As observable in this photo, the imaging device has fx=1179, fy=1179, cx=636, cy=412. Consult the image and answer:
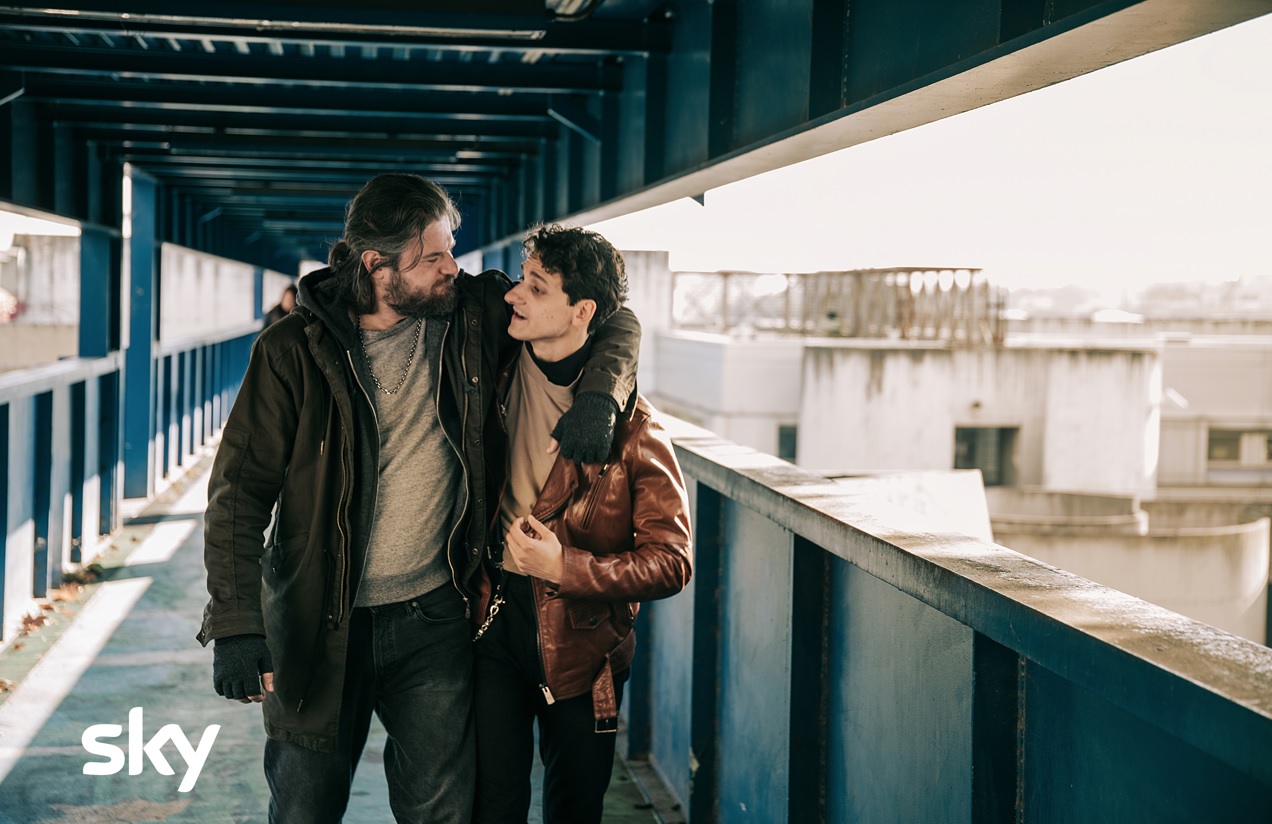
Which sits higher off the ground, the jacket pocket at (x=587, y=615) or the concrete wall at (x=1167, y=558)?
the jacket pocket at (x=587, y=615)

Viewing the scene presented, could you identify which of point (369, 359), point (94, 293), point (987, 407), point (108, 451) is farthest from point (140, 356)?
point (987, 407)

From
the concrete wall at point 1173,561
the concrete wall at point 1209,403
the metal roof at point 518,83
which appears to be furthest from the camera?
the concrete wall at point 1209,403

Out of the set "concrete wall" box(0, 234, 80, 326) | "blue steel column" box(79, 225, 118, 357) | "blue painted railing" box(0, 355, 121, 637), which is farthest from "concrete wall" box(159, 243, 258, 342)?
"concrete wall" box(0, 234, 80, 326)

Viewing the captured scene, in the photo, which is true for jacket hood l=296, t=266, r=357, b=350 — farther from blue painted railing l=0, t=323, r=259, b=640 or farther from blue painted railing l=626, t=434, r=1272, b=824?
blue painted railing l=0, t=323, r=259, b=640

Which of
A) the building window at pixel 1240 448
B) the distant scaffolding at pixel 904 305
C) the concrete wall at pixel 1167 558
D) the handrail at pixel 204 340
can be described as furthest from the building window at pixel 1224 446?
the handrail at pixel 204 340

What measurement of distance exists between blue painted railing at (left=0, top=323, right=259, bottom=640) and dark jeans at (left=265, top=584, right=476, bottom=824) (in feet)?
16.8

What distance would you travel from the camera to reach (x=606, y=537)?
2936 millimetres

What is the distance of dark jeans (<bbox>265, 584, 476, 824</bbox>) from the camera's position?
Result: 290 cm

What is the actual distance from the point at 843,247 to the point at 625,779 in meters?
2.65

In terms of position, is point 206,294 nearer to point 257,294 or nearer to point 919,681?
point 257,294

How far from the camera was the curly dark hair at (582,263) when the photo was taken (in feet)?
9.73

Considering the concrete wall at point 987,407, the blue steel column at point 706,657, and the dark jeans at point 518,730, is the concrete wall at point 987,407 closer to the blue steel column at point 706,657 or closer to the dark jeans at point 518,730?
the blue steel column at point 706,657

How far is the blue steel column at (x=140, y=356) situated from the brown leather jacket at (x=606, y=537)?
1104 centimetres

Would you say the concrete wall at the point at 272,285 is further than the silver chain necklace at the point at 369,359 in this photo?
Yes
